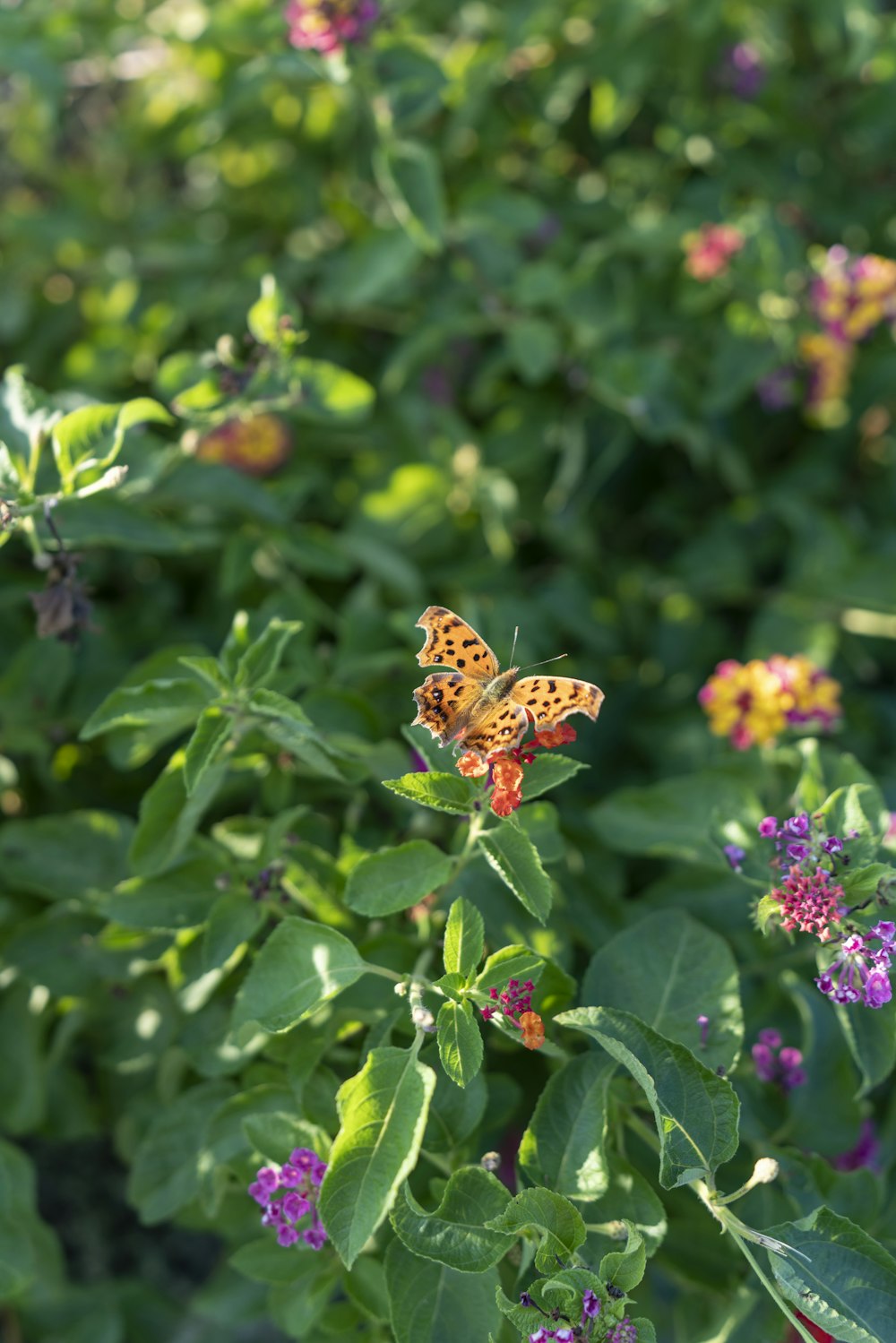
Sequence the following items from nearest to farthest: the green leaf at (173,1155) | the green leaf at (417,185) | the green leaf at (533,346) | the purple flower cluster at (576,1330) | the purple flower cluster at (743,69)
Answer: the purple flower cluster at (576,1330) < the green leaf at (173,1155) < the green leaf at (417,185) < the green leaf at (533,346) < the purple flower cluster at (743,69)

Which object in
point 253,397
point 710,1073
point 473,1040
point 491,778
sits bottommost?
point 710,1073

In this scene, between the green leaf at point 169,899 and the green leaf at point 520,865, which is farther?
the green leaf at point 169,899

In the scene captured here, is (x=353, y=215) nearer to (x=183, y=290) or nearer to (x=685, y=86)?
(x=183, y=290)

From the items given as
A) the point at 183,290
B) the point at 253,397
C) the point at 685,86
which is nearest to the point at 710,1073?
the point at 253,397

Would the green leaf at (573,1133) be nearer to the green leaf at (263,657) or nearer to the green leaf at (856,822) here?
the green leaf at (856,822)

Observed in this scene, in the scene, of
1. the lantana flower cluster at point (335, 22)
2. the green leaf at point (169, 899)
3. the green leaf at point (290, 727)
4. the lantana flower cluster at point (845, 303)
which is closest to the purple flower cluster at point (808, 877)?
the green leaf at point (290, 727)

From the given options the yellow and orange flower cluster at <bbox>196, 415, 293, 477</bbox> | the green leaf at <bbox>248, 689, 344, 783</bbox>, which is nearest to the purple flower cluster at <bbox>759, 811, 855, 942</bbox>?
the green leaf at <bbox>248, 689, 344, 783</bbox>
